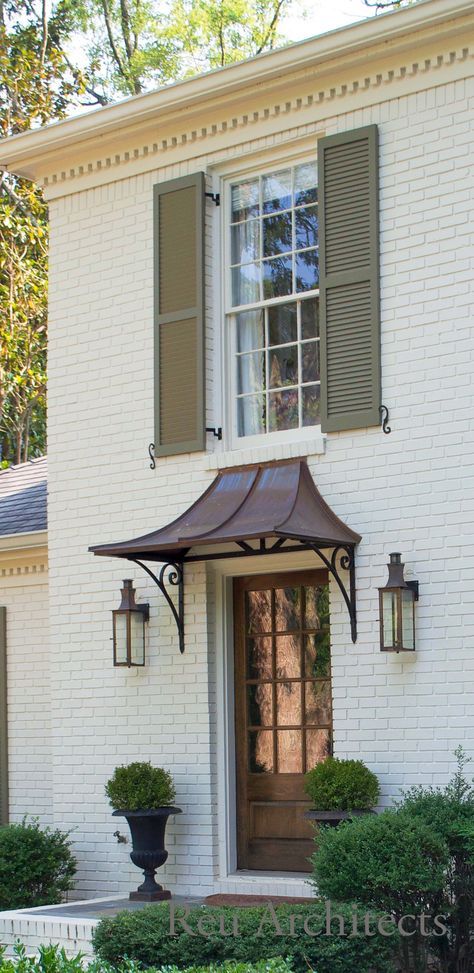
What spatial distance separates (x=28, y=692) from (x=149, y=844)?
299 cm

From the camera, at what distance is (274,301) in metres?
10.2

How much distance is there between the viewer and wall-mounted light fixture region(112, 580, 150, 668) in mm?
10328

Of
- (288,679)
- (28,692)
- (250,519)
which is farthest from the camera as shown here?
(28,692)

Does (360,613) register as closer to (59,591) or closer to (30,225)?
(59,591)

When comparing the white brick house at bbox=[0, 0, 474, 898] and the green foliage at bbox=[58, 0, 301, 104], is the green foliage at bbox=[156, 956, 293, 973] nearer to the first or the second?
the white brick house at bbox=[0, 0, 474, 898]

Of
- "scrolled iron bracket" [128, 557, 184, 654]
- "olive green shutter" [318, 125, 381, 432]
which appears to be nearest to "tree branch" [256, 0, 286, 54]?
"olive green shutter" [318, 125, 381, 432]

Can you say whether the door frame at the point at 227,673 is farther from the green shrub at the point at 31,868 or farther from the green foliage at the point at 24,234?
the green foliage at the point at 24,234

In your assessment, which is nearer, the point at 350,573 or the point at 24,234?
the point at 350,573

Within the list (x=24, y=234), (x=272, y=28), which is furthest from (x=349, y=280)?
(x=272, y=28)

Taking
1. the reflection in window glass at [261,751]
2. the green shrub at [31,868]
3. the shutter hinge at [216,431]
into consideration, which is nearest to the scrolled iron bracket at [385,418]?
the shutter hinge at [216,431]

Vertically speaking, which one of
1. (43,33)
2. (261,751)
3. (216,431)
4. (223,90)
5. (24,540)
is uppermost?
(43,33)

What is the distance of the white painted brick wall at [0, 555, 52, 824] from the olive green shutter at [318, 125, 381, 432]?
3.93 meters

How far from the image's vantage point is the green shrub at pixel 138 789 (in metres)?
9.71

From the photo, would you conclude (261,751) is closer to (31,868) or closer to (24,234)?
(31,868)
